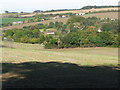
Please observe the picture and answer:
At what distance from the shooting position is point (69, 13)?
347 feet

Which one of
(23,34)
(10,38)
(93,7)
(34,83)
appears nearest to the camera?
(34,83)

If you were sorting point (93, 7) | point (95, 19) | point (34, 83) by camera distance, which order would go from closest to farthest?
point (34, 83), point (95, 19), point (93, 7)

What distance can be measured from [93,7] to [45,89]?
4401 inches

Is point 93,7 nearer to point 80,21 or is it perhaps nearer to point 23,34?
point 80,21

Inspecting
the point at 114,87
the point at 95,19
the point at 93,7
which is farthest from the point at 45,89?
the point at 93,7

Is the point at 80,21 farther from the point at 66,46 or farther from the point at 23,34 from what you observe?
the point at 66,46

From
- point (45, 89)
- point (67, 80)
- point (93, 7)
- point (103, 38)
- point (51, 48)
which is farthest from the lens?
point (93, 7)

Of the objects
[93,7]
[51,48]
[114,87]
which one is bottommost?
[51,48]

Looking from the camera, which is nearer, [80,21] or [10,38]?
[10,38]

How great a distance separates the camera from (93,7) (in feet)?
385

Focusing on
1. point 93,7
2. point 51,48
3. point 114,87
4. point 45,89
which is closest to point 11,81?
point 45,89

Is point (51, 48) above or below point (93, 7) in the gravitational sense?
below

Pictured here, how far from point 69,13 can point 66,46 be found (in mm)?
59260

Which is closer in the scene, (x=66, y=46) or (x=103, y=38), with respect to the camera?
(x=66, y=46)
